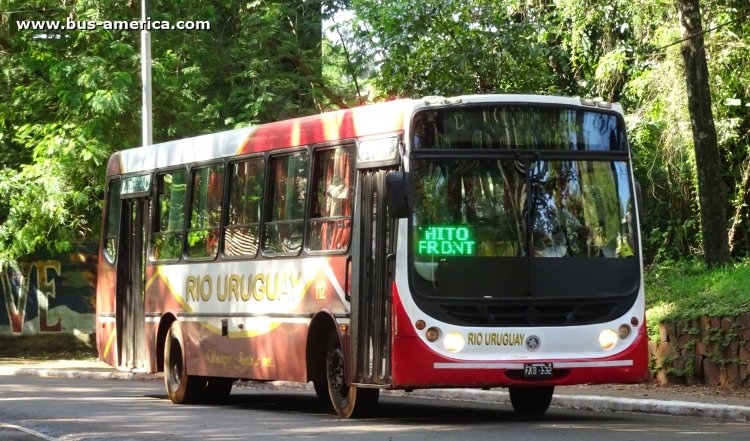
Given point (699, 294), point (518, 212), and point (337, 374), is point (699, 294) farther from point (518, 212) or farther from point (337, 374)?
point (337, 374)

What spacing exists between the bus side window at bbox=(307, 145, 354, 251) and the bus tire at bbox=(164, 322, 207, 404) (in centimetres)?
376

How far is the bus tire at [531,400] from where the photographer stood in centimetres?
1564

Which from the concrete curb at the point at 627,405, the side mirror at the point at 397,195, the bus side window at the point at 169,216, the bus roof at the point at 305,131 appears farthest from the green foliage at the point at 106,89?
the side mirror at the point at 397,195

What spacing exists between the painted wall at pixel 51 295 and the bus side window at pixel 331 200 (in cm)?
1942

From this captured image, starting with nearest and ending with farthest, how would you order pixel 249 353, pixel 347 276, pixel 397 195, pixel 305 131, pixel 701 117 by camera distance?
pixel 397 195 → pixel 347 276 → pixel 305 131 → pixel 249 353 → pixel 701 117

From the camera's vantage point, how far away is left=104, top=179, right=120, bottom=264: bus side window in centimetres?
2080

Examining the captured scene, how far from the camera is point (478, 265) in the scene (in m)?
13.7

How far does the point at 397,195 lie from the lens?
1341cm

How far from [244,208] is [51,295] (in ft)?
58.9

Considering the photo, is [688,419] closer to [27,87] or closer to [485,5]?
[485,5]

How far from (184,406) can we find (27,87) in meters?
14.3

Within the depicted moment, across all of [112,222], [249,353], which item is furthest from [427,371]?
[112,222]

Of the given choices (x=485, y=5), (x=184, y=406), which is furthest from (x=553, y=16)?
(x=184, y=406)

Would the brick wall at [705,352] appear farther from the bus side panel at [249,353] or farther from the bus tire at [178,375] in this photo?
the bus tire at [178,375]
